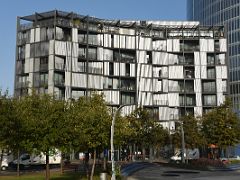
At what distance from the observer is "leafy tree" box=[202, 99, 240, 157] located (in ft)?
219

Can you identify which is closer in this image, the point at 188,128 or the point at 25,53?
the point at 188,128

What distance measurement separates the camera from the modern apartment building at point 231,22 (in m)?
139

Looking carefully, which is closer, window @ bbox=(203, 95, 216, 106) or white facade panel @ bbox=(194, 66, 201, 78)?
window @ bbox=(203, 95, 216, 106)

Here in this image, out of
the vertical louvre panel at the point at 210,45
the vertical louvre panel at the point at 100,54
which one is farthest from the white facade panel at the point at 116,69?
the vertical louvre panel at the point at 210,45

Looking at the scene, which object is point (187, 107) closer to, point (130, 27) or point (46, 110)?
point (130, 27)

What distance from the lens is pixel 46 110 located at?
32.4 metres

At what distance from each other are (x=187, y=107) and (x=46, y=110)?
250 ft

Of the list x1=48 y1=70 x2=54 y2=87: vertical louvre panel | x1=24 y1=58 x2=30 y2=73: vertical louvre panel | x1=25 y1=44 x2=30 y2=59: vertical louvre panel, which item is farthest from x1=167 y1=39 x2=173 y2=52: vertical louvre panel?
x1=24 y1=58 x2=30 y2=73: vertical louvre panel

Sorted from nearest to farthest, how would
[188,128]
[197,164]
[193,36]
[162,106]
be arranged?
[197,164], [188,128], [162,106], [193,36]

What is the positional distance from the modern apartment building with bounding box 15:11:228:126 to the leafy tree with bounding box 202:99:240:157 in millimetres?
25192

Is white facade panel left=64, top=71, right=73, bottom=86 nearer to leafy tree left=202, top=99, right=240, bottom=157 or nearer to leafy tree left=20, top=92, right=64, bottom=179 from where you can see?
leafy tree left=202, top=99, right=240, bottom=157

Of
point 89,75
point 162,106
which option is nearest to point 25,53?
point 89,75

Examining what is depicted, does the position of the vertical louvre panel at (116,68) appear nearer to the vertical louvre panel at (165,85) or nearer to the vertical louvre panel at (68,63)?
the vertical louvre panel at (68,63)

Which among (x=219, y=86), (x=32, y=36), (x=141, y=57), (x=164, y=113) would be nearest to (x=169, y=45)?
(x=141, y=57)
